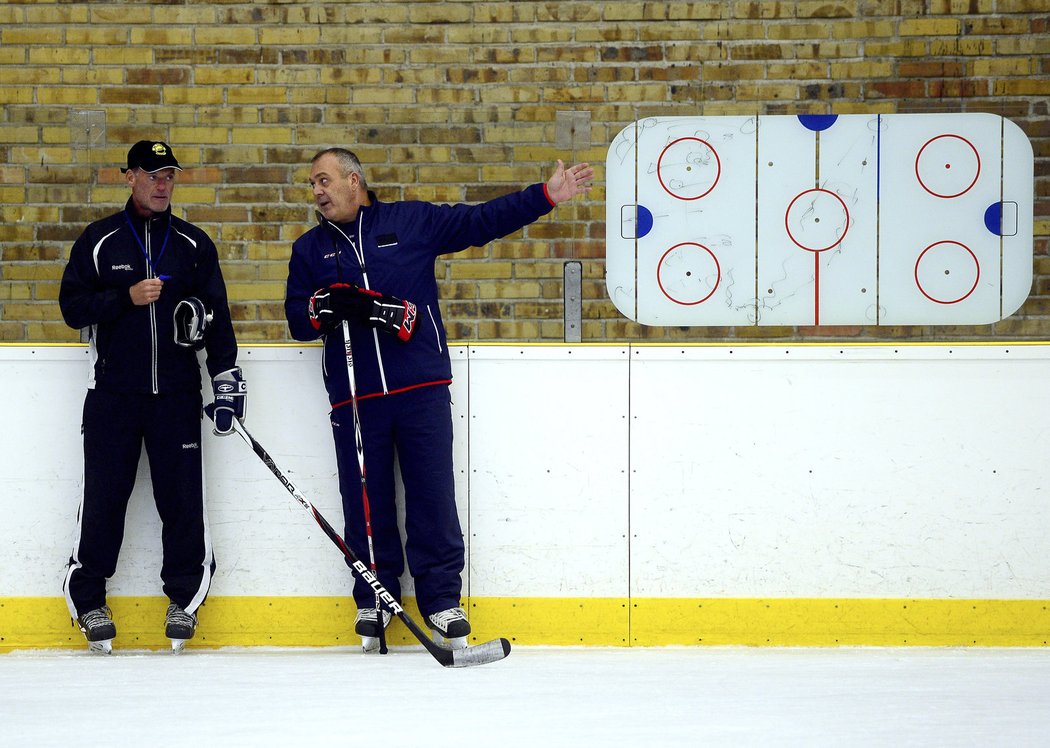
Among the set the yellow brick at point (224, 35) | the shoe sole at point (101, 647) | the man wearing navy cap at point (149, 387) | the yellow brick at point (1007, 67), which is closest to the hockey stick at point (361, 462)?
the man wearing navy cap at point (149, 387)

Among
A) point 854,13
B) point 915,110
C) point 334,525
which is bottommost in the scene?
point 334,525

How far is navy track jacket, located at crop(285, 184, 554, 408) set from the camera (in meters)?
3.31

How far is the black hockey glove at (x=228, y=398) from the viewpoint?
11.0 feet

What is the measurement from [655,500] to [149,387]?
1.50 meters

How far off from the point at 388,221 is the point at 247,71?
2.03 m

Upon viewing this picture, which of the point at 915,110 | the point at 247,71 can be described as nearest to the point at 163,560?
the point at 247,71

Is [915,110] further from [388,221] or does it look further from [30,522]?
[30,522]

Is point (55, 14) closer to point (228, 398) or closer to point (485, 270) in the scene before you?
point (485, 270)

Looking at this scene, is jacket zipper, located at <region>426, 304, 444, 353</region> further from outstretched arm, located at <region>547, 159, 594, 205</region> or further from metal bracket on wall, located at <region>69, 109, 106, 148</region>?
metal bracket on wall, located at <region>69, 109, 106, 148</region>

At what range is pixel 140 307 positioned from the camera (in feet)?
11.0

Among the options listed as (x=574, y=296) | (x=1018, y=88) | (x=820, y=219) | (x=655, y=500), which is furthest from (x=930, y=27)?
(x=655, y=500)

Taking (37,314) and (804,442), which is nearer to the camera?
(804,442)

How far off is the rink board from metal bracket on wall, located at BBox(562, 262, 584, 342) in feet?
4.99

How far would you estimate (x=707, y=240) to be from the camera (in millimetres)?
5047
